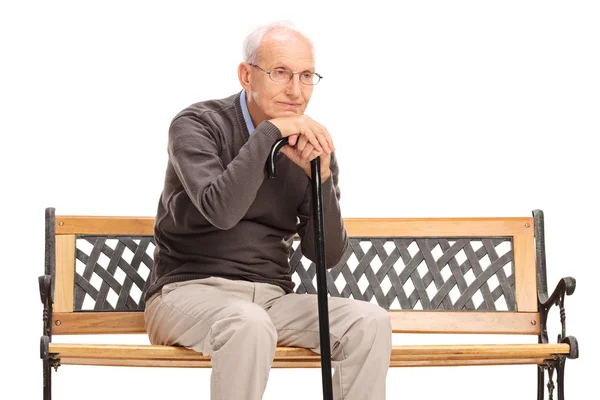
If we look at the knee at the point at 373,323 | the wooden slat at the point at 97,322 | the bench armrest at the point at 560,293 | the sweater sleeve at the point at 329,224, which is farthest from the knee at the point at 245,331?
the bench armrest at the point at 560,293

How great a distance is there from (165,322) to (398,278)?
1133mm

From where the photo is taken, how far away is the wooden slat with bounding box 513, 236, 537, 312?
12.4 feet

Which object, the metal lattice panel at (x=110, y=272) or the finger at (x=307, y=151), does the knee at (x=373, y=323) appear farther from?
the metal lattice panel at (x=110, y=272)

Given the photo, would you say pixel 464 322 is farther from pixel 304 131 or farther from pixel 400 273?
pixel 304 131

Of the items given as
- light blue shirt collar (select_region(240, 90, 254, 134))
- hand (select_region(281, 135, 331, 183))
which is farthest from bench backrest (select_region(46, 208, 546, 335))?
hand (select_region(281, 135, 331, 183))

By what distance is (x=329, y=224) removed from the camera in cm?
309

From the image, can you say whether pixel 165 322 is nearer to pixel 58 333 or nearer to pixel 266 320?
pixel 266 320

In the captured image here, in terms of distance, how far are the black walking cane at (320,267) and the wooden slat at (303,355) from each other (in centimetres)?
19

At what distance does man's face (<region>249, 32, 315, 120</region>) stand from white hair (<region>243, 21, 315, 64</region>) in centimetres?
2

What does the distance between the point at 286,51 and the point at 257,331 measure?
93 cm

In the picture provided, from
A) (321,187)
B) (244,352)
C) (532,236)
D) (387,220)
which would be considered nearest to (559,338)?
(532,236)

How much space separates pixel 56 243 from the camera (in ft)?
12.1

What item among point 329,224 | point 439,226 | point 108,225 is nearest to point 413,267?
point 439,226

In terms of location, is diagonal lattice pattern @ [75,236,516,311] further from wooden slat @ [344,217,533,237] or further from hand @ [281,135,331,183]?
hand @ [281,135,331,183]
